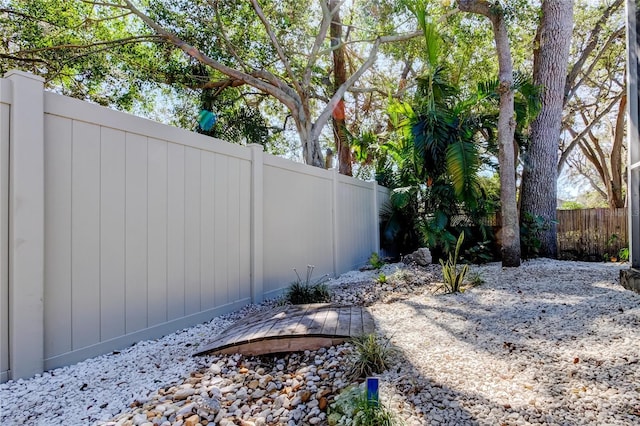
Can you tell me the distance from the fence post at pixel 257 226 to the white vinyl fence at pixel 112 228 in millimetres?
12

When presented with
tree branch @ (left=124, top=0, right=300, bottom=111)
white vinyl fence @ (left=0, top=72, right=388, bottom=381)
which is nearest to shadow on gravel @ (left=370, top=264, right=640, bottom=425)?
white vinyl fence @ (left=0, top=72, right=388, bottom=381)

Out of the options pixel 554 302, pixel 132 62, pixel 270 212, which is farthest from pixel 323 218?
pixel 132 62

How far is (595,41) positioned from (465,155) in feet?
19.1

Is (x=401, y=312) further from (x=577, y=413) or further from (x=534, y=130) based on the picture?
(x=534, y=130)

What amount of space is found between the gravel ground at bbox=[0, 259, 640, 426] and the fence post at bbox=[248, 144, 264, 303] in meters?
0.97

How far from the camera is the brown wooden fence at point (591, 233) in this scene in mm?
7516

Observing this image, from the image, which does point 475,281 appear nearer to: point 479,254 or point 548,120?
point 479,254

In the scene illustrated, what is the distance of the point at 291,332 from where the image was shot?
2.48 meters

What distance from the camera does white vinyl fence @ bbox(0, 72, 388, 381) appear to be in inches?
82.3

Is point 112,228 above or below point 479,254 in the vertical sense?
above

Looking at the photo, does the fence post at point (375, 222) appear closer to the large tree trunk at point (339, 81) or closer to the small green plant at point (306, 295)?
the large tree trunk at point (339, 81)

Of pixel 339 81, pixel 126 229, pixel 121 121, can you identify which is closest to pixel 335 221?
pixel 126 229

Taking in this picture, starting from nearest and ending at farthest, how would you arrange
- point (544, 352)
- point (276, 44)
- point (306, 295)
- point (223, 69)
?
1. point (544, 352)
2. point (306, 295)
3. point (276, 44)
4. point (223, 69)

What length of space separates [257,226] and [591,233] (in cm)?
730
